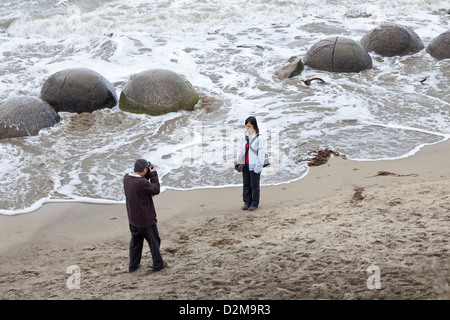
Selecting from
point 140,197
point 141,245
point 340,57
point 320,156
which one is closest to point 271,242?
point 141,245

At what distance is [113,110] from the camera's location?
1064cm

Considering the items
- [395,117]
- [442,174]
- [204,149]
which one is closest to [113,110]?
[204,149]

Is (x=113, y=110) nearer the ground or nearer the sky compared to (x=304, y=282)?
nearer the ground

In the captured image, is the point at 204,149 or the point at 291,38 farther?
the point at 291,38

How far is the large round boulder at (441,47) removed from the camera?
43.9 ft

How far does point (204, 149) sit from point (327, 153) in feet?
7.24

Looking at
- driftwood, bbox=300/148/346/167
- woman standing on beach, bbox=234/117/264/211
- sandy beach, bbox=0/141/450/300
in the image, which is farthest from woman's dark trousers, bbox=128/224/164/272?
driftwood, bbox=300/148/346/167

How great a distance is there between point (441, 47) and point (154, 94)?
813cm

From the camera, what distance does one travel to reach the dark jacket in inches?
191

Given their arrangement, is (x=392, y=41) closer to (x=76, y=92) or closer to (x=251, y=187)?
(x=76, y=92)

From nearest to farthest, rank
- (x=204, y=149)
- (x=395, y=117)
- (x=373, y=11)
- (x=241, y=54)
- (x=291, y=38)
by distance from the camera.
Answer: (x=204, y=149), (x=395, y=117), (x=241, y=54), (x=291, y=38), (x=373, y=11)

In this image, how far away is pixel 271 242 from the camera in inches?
212
